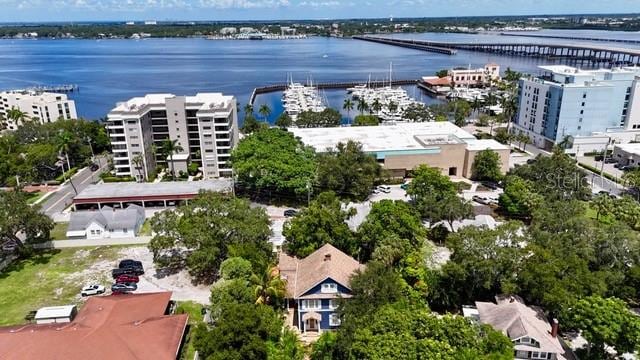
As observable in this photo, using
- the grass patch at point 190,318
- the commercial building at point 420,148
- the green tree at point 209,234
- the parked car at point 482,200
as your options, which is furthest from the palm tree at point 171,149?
the parked car at point 482,200

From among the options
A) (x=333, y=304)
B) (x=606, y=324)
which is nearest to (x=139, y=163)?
(x=333, y=304)

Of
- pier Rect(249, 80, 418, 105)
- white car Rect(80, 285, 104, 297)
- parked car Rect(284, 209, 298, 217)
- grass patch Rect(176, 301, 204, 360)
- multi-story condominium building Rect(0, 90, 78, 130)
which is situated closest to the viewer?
grass patch Rect(176, 301, 204, 360)

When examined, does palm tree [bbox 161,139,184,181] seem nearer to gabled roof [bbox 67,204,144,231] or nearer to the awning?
gabled roof [bbox 67,204,144,231]

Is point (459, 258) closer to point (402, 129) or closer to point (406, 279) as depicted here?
point (406, 279)

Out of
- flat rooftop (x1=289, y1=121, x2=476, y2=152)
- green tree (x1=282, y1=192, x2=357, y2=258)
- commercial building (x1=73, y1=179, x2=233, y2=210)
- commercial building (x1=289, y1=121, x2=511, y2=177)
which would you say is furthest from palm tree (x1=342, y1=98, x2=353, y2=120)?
green tree (x1=282, y1=192, x2=357, y2=258)

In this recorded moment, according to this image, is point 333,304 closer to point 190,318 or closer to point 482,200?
point 190,318

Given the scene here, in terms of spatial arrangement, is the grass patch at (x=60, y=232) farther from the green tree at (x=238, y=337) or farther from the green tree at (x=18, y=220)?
the green tree at (x=238, y=337)
